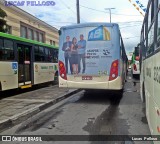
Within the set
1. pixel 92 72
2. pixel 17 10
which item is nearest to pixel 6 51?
pixel 92 72

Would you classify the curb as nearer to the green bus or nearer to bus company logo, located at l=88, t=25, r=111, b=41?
the green bus

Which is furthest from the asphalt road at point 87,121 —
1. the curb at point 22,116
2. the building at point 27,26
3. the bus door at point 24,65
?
the building at point 27,26

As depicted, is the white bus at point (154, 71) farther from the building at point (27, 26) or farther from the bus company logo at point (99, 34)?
the building at point (27, 26)

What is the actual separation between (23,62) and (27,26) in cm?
1999

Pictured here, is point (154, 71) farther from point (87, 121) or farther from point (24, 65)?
point (24, 65)

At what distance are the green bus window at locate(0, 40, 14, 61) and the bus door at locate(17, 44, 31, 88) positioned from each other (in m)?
0.91

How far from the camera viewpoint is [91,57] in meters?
10.9

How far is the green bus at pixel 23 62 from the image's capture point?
12.0 metres

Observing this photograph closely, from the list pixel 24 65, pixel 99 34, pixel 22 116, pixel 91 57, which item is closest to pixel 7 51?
pixel 24 65

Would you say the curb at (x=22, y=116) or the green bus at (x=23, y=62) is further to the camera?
the green bus at (x=23, y=62)

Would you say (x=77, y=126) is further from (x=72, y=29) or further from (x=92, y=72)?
(x=72, y=29)

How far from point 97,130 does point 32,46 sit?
9.67m

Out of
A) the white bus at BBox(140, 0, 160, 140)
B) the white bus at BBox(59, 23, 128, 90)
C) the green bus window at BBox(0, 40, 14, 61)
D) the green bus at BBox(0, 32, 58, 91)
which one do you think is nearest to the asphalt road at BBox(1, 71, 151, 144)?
the white bus at BBox(59, 23, 128, 90)

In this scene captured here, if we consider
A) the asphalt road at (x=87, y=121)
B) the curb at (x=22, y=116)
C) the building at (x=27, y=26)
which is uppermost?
the building at (x=27, y=26)
